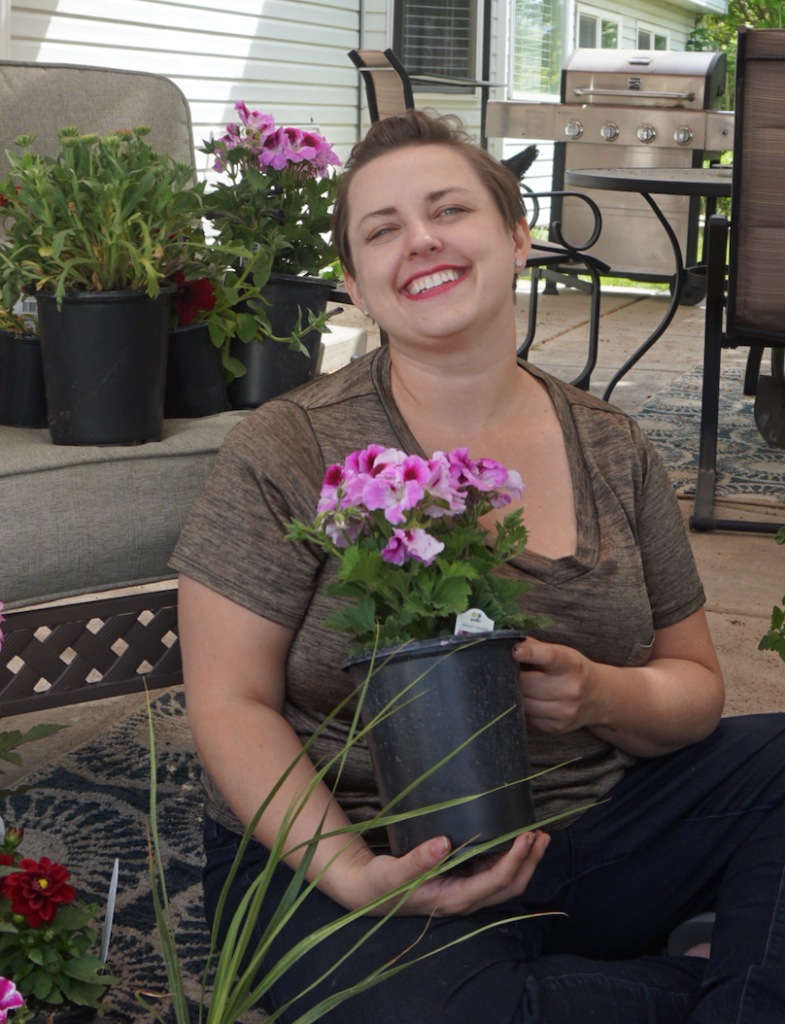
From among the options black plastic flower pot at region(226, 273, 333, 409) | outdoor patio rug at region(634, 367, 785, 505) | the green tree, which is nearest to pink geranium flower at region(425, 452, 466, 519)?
black plastic flower pot at region(226, 273, 333, 409)

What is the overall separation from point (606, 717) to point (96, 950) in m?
0.72

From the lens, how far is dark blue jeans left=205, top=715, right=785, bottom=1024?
1.09 m

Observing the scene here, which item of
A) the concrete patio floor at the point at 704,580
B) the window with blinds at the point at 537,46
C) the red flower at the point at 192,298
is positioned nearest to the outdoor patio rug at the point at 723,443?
the concrete patio floor at the point at 704,580

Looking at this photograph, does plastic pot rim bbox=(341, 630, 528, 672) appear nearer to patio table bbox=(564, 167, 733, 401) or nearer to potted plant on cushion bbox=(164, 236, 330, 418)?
potted plant on cushion bbox=(164, 236, 330, 418)

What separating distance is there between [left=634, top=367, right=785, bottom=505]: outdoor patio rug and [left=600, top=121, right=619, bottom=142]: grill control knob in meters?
2.26

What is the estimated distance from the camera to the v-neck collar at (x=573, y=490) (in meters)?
1.31

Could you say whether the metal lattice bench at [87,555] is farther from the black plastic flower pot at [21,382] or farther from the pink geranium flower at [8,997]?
the pink geranium flower at [8,997]

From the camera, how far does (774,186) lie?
8.98 feet

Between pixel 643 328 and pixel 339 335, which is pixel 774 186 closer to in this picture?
pixel 339 335

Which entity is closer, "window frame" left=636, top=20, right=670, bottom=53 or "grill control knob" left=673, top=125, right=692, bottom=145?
"grill control knob" left=673, top=125, right=692, bottom=145

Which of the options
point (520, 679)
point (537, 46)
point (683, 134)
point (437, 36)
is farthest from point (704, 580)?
point (537, 46)

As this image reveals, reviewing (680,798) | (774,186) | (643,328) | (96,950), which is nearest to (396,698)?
(680,798)

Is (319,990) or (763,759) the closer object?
(319,990)

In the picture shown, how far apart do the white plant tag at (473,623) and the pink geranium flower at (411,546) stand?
0.23 ft
